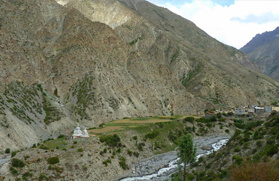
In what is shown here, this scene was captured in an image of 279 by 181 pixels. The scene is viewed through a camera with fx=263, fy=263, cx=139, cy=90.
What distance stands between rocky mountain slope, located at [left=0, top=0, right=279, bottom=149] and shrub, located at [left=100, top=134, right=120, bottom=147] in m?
18.5

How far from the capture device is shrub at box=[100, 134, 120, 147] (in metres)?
50.9

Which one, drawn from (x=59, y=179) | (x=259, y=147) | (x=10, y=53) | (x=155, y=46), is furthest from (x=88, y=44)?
(x=259, y=147)

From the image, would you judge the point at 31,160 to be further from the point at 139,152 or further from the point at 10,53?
the point at 10,53

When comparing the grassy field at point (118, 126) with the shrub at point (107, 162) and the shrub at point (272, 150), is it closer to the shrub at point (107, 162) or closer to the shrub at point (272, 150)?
the shrub at point (107, 162)

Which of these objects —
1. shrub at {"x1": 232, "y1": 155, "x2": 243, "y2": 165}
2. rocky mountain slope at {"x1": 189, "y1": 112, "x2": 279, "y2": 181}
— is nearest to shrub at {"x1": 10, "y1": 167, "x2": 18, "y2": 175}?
rocky mountain slope at {"x1": 189, "y1": 112, "x2": 279, "y2": 181}

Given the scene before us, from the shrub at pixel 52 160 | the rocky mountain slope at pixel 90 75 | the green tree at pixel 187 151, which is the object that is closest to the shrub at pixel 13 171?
the shrub at pixel 52 160

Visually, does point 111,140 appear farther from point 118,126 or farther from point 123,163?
point 118,126

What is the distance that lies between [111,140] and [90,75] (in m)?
52.0

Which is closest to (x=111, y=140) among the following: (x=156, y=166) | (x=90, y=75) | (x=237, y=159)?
(x=156, y=166)

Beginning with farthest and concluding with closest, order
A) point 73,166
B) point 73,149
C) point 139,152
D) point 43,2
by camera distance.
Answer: point 43,2, point 139,152, point 73,149, point 73,166

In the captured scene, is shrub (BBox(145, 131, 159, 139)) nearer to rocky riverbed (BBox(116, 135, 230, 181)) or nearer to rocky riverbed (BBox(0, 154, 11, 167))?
rocky riverbed (BBox(116, 135, 230, 181))

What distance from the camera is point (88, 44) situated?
11294 cm

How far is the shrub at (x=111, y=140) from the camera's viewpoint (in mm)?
50906

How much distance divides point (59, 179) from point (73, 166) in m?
3.46
